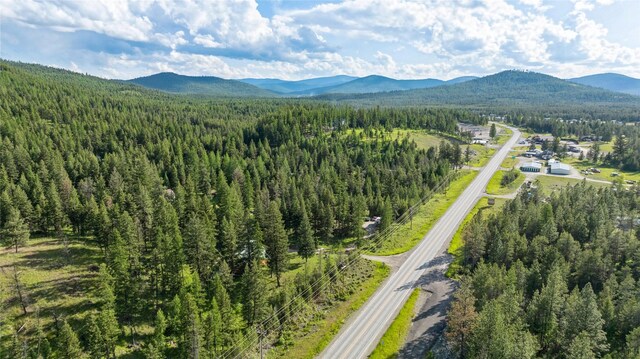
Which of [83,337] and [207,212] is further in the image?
[207,212]

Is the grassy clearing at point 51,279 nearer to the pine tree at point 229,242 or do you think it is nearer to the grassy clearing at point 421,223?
the pine tree at point 229,242

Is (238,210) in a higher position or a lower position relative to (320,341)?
higher

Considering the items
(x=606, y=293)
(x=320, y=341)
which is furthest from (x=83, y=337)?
(x=606, y=293)

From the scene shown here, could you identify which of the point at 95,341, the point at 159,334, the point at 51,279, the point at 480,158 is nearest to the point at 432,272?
the point at 159,334

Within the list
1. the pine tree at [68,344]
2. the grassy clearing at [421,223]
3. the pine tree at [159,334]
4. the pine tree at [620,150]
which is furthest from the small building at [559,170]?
the pine tree at [68,344]

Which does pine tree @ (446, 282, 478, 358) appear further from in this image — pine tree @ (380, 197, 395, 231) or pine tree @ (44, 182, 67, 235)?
pine tree @ (44, 182, 67, 235)

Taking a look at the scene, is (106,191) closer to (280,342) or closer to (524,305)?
(280,342)
